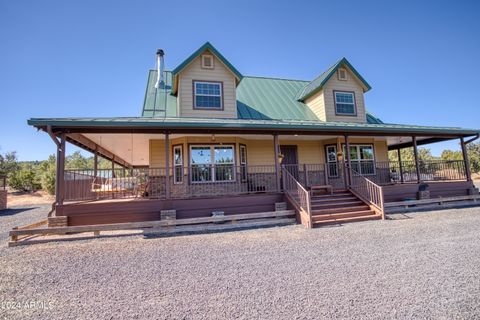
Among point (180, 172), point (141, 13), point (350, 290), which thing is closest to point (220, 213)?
point (180, 172)

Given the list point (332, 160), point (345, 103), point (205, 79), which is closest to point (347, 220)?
point (332, 160)

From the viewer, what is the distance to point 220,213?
8.95 meters

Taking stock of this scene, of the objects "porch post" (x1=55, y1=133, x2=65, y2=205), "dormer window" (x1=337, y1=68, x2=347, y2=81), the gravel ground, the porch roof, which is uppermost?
"dormer window" (x1=337, y1=68, x2=347, y2=81)

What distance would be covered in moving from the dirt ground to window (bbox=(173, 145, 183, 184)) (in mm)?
20577

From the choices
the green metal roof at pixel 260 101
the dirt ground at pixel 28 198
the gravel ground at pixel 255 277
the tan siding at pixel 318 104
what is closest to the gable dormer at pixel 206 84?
the green metal roof at pixel 260 101

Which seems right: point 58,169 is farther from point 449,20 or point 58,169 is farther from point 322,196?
point 449,20

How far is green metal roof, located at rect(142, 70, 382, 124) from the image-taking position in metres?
12.3

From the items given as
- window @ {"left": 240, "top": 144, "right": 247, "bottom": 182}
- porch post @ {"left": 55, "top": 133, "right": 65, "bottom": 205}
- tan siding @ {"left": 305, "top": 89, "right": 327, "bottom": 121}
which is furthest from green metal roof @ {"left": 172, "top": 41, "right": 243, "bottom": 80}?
porch post @ {"left": 55, "top": 133, "right": 65, "bottom": 205}

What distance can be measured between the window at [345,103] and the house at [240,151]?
6 centimetres

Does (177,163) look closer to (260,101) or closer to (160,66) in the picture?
(260,101)

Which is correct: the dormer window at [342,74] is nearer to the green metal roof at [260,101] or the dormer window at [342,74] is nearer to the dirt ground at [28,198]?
the green metal roof at [260,101]

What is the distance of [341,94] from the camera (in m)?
13.7

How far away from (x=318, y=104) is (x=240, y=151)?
560cm

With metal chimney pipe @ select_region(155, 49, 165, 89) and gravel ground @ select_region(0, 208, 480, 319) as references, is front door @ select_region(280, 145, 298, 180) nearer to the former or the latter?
gravel ground @ select_region(0, 208, 480, 319)
